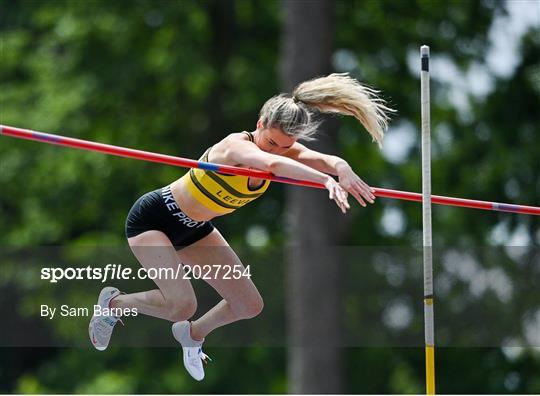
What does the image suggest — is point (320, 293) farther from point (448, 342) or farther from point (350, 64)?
point (350, 64)

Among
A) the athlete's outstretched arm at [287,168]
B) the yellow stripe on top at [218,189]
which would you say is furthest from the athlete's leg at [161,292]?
the athlete's outstretched arm at [287,168]

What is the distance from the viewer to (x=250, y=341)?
15.8 metres

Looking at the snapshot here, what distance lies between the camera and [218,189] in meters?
6.61

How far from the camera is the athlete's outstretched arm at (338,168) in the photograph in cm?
635

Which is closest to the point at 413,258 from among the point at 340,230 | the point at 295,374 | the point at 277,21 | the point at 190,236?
the point at 340,230

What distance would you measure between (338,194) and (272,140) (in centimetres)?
57

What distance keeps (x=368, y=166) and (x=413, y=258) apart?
1.79 m

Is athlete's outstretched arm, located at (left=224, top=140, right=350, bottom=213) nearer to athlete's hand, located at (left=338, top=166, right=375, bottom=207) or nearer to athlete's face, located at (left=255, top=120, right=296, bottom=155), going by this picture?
athlete's hand, located at (left=338, top=166, right=375, bottom=207)

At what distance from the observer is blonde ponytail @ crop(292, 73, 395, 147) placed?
21.9ft

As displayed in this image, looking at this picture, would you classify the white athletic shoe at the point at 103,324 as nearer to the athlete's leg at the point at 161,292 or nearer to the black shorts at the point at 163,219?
the athlete's leg at the point at 161,292

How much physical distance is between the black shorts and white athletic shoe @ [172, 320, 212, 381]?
0.42 meters

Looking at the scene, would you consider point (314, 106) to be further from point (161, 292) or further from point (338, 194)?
point (161, 292)

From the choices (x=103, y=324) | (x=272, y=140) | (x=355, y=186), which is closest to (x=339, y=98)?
(x=272, y=140)

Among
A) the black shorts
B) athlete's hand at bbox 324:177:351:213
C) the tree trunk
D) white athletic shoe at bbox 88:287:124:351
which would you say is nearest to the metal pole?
athlete's hand at bbox 324:177:351:213
